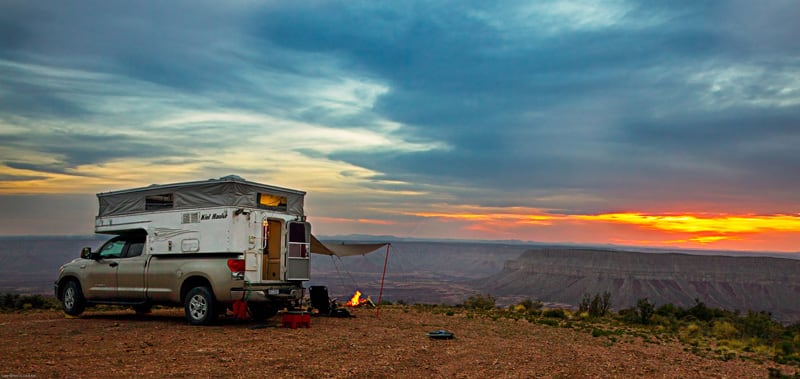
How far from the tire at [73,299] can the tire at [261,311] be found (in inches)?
164

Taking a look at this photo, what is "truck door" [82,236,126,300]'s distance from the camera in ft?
50.9

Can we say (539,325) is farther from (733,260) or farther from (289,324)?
(733,260)

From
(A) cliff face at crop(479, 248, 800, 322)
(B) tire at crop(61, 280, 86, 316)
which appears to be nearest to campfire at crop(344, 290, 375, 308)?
(B) tire at crop(61, 280, 86, 316)

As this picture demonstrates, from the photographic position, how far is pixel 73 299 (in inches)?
634

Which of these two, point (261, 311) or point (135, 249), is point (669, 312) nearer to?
point (261, 311)

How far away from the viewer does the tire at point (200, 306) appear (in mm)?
14008

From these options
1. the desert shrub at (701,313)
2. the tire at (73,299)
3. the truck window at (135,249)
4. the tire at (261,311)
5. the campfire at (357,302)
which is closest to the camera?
the truck window at (135,249)

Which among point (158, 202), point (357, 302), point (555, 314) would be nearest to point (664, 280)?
point (555, 314)

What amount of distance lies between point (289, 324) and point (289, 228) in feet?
7.34

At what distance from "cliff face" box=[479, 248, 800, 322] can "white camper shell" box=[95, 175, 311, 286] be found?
7357 centimetres

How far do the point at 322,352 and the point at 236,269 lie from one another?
3854 millimetres

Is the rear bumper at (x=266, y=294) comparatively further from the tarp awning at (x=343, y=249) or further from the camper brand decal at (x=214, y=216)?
the tarp awning at (x=343, y=249)

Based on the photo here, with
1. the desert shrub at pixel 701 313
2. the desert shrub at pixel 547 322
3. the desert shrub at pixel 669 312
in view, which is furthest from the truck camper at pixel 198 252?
the desert shrub at pixel 701 313

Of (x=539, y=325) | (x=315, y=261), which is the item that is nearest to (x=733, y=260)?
(x=315, y=261)
